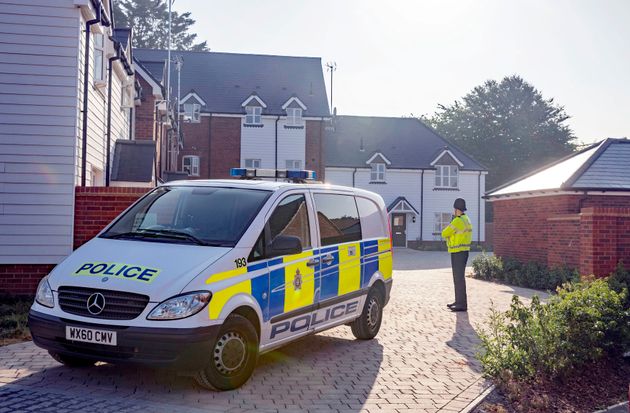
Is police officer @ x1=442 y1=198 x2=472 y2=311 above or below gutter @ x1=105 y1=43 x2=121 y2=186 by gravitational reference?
below

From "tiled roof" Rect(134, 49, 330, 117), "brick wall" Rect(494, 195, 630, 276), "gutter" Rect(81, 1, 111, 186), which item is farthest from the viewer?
"tiled roof" Rect(134, 49, 330, 117)

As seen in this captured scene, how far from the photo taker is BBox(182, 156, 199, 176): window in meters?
40.2

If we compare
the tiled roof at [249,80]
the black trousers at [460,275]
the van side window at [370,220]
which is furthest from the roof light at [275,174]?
the tiled roof at [249,80]

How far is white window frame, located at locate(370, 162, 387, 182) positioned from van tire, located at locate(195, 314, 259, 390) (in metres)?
37.5

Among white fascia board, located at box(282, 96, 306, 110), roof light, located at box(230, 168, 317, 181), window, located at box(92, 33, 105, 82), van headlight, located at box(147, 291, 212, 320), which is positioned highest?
white fascia board, located at box(282, 96, 306, 110)

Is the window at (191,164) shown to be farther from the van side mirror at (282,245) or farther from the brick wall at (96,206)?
the van side mirror at (282,245)

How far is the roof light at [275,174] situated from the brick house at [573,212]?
6.76 m

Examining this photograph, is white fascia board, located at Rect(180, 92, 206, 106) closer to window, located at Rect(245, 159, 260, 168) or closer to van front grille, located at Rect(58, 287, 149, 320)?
window, located at Rect(245, 159, 260, 168)

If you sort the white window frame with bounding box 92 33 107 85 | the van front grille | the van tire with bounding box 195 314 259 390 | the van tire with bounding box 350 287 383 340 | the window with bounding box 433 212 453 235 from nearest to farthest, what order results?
the van front grille
the van tire with bounding box 195 314 259 390
the van tire with bounding box 350 287 383 340
the white window frame with bounding box 92 33 107 85
the window with bounding box 433 212 453 235

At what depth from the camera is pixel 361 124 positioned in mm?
47656

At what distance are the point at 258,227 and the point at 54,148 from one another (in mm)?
6438

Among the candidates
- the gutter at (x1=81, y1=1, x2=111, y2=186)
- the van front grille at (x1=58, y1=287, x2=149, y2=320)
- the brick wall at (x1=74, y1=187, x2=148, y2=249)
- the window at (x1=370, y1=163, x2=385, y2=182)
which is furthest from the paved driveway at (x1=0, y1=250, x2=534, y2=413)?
the window at (x1=370, y1=163, x2=385, y2=182)

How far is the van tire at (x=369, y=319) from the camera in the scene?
28.9 feet

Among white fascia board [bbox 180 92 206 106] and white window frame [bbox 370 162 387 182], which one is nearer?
white fascia board [bbox 180 92 206 106]
